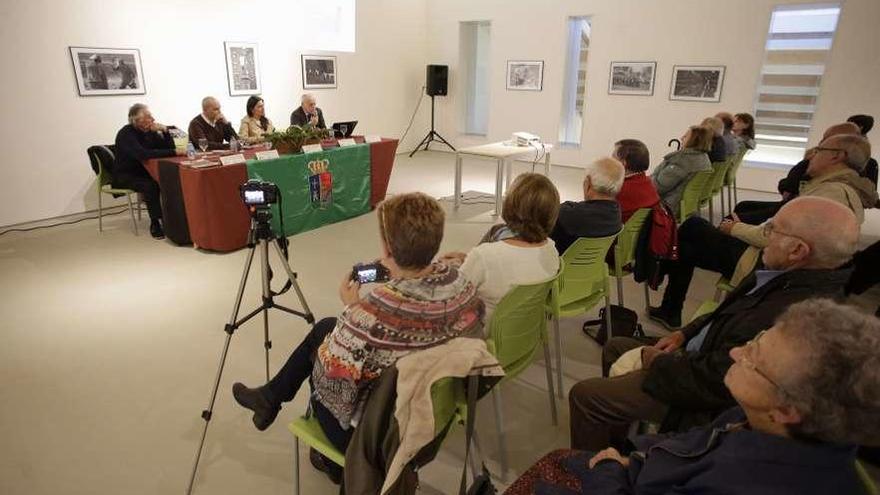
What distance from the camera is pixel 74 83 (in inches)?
199

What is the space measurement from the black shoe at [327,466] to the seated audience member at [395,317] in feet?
1.66

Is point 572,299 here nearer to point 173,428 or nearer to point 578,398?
point 578,398

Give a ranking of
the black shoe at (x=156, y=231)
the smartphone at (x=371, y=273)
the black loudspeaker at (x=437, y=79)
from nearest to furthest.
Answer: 1. the smartphone at (x=371, y=273)
2. the black shoe at (x=156, y=231)
3. the black loudspeaker at (x=437, y=79)

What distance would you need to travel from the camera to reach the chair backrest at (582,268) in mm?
2287

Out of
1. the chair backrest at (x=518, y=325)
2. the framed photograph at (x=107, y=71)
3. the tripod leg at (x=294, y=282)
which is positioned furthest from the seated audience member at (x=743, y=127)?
the framed photograph at (x=107, y=71)

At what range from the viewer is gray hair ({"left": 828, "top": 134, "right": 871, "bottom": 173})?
3.01m

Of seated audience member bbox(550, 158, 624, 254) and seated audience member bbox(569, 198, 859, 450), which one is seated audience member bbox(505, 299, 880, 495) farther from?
seated audience member bbox(550, 158, 624, 254)

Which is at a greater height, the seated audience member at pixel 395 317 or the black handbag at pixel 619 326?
A: the seated audience member at pixel 395 317

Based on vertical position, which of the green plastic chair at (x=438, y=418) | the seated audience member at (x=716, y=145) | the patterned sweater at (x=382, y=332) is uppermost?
the seated audience member at (x=716, y=145)

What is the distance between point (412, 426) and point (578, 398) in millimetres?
775

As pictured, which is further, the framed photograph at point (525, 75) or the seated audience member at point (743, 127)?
the framed photograph at point (525, 75)

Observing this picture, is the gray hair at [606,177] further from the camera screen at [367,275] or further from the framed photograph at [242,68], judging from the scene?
the framed photograph at [242,68]

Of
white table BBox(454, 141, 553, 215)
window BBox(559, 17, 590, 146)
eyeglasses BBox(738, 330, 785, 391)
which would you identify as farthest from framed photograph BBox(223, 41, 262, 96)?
eyeglasses BBox(738, 330, 785, 391)

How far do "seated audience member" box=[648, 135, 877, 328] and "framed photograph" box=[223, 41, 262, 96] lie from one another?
5616 millimetres
